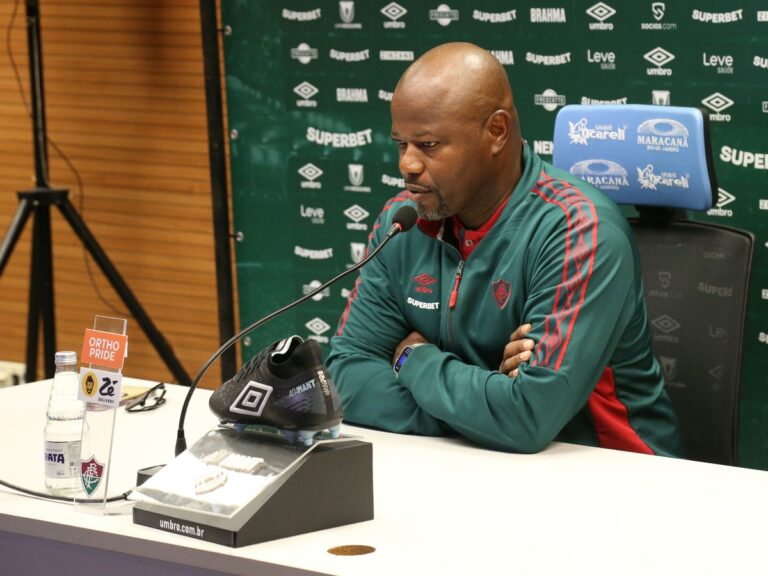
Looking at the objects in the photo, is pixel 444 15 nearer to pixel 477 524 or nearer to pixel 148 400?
pixel 148 400

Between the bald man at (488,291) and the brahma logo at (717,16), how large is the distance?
104cm

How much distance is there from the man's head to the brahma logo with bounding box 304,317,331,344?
5.45ft

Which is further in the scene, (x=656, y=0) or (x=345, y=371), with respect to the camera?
(x=656, y=0)

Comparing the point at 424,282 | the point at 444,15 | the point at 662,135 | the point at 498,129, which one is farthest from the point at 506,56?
the point at 424,282

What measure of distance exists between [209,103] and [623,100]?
1.37 metres

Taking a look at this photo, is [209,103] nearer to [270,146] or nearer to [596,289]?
[270,146]

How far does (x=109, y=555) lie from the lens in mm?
1620

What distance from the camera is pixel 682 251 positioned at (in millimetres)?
2475

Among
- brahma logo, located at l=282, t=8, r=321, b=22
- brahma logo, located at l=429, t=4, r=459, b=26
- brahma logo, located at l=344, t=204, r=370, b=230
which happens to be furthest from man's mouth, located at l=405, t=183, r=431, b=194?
brahma logo, located at l=282, t=8, r=321, b=22

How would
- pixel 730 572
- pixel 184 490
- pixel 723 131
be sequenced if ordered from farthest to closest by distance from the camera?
pixel 723 131
pixel 184 490
pixel 730 572

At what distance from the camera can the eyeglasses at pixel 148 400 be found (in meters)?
2.23

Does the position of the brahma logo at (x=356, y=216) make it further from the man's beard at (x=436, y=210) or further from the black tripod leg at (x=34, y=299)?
the man's beard at (x=436, y=210)

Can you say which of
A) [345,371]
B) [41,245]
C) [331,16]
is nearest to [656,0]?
[331,16]

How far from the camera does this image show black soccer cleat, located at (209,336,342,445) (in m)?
1.59
